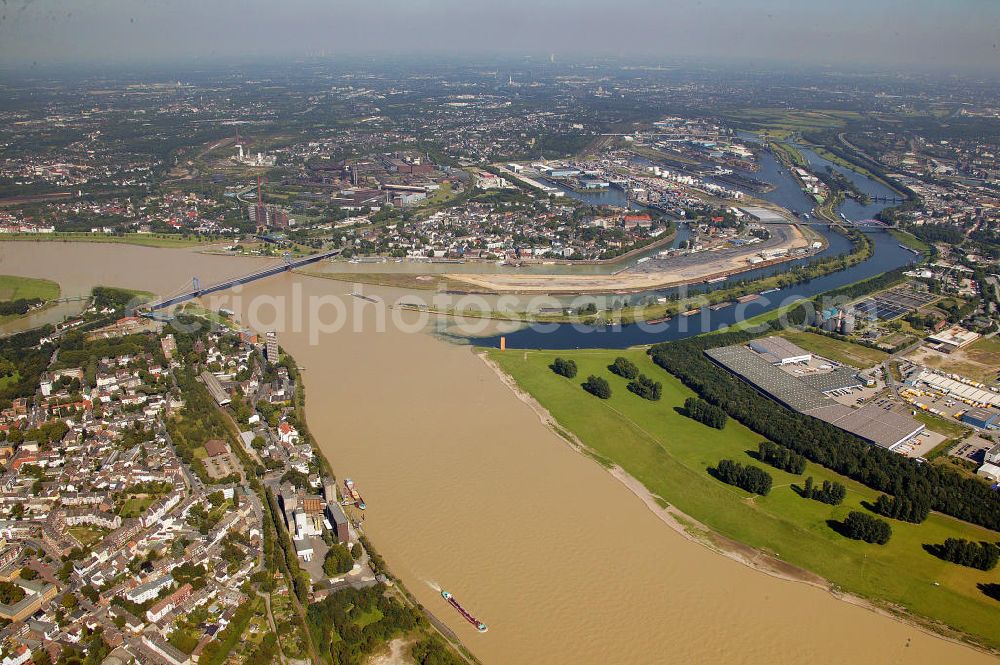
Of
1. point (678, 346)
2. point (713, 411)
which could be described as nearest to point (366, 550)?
point (713, 411)

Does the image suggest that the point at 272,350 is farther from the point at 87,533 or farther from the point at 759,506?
the point at 759,506

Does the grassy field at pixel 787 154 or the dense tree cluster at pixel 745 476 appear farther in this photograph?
the grassy field at pixel 787 154

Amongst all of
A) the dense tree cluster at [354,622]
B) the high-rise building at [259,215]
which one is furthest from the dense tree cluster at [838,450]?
the high-rise building at [259,215]

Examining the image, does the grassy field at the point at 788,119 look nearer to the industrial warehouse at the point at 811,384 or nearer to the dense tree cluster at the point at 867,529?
the industrial warehouse at the point at 811,384

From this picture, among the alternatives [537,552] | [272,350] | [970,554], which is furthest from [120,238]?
[970,554]

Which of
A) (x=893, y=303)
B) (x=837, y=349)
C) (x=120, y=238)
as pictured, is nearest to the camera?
(x=837, y=349)

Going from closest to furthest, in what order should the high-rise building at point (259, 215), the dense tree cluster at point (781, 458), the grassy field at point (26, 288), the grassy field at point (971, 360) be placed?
the dense tree cluster at point (781, 458) < the grassy field at point (971, 360) < the grassy field at point (26, 288) < the high-rise building at point (259, 215)

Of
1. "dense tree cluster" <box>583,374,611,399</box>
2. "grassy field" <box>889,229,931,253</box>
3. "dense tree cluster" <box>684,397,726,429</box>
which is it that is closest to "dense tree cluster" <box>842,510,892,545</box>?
"dense tree cluster" <box>684,397,726,429</box>

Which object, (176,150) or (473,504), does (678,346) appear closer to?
(473,504)
